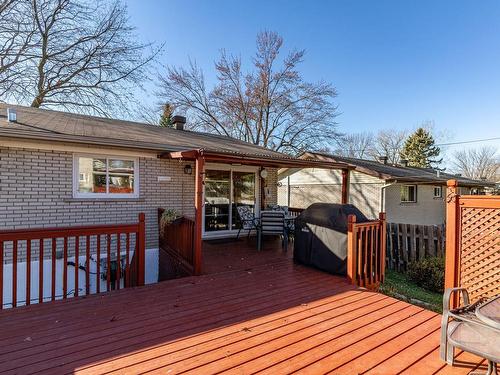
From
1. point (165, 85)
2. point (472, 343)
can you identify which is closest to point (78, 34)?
point (165, 85)

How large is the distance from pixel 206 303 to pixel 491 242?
3556mm

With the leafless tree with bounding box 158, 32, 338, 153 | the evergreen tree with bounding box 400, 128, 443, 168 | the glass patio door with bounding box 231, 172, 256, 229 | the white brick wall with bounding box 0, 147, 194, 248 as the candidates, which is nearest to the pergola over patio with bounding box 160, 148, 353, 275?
the white brick wall with bounding box 0, 147, 194, 248

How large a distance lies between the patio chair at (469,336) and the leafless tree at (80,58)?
15.3 m

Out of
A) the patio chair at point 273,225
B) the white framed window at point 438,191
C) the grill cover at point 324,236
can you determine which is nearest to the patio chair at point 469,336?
the grill cover at point 324,236

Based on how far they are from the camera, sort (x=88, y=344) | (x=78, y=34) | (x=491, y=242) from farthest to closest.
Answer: (x=78, y=34) < (x=491, y=242) < (x=88, y=344)

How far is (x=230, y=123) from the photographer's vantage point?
22.3m

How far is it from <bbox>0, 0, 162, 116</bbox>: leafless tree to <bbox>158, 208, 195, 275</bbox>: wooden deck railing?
1041cm

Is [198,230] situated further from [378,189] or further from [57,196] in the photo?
[378,189]

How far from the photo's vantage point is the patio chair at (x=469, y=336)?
1.99m

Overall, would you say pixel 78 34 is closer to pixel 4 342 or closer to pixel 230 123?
pixel 230 123

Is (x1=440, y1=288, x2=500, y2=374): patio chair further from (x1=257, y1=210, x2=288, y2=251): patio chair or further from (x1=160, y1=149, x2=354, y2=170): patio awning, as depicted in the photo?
(x1=257, y1=210, x2=288, y2=251): patio chair

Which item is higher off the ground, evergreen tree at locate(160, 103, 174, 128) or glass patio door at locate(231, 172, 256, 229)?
evergreen tree at locate(160, 103, 174, 128)

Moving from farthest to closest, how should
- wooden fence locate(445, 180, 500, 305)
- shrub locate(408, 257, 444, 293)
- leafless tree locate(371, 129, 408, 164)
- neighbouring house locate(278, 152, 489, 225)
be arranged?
leafless tree locate(371, 129, 408, 164) < neighbouring house locate(278, 152, 489, 225) < shrub locate(408, 257, 444, 293) < wooden fence locate(445, 180, 500, 305)

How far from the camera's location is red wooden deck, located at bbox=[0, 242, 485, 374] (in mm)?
2404
